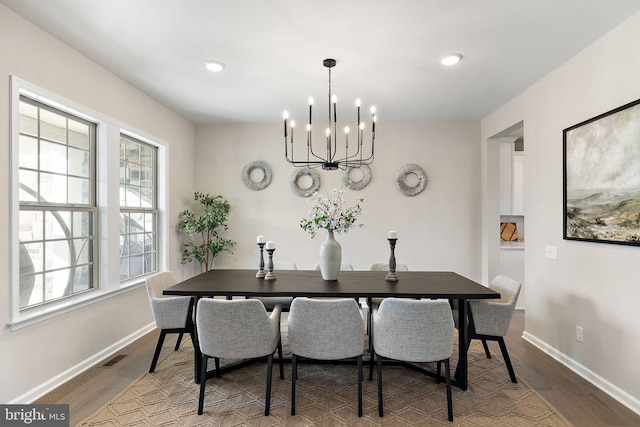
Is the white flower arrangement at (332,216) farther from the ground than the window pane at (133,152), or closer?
closer

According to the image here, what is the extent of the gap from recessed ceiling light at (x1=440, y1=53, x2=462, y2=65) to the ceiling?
3.0 inches

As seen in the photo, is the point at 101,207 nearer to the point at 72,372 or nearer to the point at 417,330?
the point at 72,372

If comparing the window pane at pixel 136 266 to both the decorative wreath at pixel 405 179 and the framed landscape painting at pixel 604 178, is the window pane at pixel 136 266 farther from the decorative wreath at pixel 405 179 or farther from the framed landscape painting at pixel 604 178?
the framed landscape painting at pixel 604 178

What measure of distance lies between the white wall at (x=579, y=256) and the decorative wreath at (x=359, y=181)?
182cm

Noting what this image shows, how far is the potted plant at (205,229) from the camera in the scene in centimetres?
447

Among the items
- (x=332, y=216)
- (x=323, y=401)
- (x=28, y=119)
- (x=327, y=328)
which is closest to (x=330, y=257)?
(x=332, y=216)

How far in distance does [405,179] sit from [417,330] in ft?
9.86

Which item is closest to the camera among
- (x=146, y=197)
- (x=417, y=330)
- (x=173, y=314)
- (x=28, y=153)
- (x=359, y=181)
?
(x=417, y=330)

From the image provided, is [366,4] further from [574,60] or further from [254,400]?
[254,400]

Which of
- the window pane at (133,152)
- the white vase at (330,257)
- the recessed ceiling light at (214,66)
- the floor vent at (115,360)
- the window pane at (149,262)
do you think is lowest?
the floor vent at (115,360)

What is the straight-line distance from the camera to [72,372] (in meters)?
2.70

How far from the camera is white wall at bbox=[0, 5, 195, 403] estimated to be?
2.18 m

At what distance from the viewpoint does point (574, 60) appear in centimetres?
284

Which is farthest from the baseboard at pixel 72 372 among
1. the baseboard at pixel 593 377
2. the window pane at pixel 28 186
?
the baseboard at pixel 593 377
